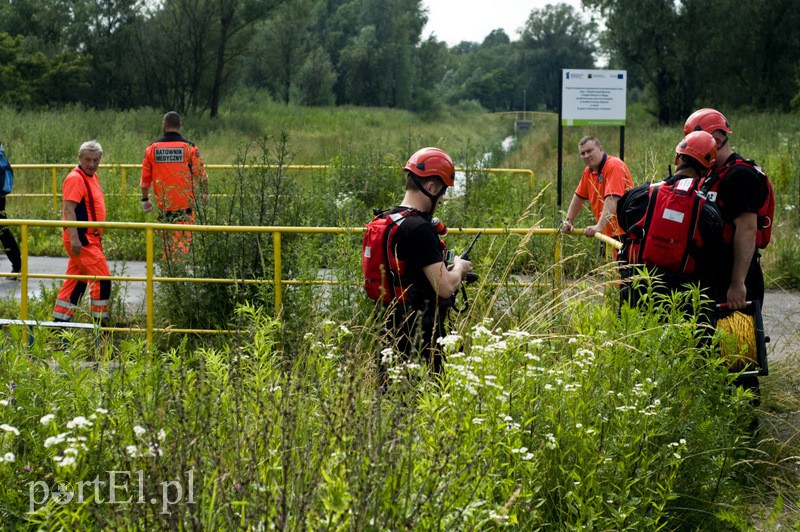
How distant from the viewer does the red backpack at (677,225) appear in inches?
225

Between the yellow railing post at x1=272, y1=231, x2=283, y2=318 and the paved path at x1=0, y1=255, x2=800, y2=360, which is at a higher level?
the yellow railing post at x1=272, y1=231, x2=283, y2=318

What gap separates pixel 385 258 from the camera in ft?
17.8

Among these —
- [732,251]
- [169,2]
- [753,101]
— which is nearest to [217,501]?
[732,251]

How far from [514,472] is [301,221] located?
578 centimetres

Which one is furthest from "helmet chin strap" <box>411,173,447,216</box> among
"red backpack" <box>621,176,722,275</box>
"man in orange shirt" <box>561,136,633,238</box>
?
"man in orange shirt" <box>561,136,633,238</box>

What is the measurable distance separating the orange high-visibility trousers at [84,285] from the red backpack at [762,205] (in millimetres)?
5456

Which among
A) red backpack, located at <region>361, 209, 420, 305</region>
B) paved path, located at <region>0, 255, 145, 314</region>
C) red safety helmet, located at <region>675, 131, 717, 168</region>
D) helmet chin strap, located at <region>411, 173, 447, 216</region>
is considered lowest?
paved path, located at <region>0, 255, 145, 314</region>

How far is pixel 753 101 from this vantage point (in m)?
52.1

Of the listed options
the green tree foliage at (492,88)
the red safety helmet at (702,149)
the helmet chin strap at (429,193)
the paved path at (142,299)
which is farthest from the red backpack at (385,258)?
the green tree foliage at (492,88)

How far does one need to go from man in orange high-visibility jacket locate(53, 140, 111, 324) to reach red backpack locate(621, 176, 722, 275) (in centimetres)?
525

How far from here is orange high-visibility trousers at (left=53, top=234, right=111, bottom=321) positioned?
9.10 m

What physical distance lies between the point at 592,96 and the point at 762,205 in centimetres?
902

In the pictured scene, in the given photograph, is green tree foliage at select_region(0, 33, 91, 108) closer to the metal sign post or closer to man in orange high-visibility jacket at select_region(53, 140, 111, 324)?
the metal sign post

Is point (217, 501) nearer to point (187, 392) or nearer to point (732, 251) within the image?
point (187, 392)
